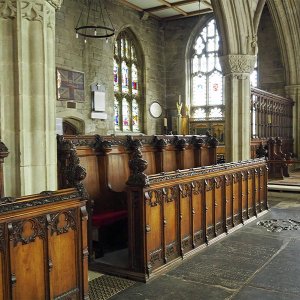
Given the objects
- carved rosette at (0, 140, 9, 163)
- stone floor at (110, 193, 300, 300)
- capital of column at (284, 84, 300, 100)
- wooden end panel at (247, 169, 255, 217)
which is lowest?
stone floor at (110, 193, 300, 300)

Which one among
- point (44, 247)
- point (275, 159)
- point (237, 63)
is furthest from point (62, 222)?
point (275, 159)

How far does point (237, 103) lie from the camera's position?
27.5 feet

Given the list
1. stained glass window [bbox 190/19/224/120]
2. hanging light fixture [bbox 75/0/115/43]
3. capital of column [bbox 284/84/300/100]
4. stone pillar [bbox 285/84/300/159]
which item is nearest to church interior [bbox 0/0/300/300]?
stone pillar [bbox 285/84/300/159]

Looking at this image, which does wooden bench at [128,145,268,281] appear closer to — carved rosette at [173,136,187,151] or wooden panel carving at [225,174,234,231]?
wooden panel carving at [225,174,234,231]

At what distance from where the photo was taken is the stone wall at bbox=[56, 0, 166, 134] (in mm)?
11312

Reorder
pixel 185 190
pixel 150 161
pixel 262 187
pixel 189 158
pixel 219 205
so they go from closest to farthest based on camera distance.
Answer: pixel 185 190 → pixel 219 205 → pixel 150 161 → pixel 189 158 → pixel 262 187

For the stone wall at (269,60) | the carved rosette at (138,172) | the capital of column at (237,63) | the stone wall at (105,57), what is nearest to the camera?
the carved rosette at (138,172)

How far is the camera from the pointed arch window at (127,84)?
13.9m

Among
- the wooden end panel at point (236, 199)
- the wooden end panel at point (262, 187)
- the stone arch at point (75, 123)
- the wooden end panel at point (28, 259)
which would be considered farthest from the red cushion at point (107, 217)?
the stone arch at point (75, 123)

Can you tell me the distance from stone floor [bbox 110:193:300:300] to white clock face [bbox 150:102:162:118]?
34.0 ft

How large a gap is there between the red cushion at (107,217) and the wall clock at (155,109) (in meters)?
11.0

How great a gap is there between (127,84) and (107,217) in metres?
10.8

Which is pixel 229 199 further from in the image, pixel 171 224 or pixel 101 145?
pixel 101 145

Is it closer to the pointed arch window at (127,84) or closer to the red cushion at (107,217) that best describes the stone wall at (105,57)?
the pointed arch window at (127,84)
